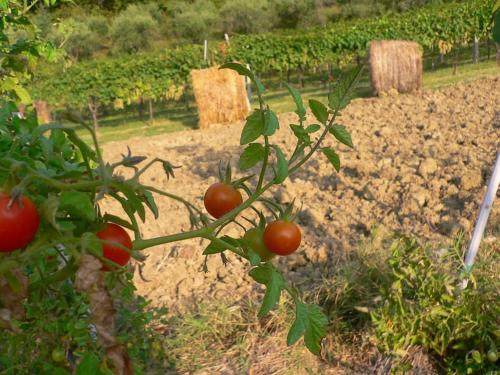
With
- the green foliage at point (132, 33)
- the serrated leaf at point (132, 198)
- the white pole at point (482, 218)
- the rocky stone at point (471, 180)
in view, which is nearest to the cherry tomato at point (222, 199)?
the serrated leaf at point (132, 198)

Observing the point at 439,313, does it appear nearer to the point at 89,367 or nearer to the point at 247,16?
the point at 89,367

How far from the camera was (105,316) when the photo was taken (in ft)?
1.61

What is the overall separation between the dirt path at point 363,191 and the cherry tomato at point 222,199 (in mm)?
2428

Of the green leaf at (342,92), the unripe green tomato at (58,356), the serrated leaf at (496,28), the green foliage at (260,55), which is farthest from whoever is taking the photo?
the green foliage at (260,55)

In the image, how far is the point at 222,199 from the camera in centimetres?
72

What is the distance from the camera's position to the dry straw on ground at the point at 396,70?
10.8m

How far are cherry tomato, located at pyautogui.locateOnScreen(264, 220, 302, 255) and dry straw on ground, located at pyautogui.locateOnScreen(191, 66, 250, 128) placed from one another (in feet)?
33.3

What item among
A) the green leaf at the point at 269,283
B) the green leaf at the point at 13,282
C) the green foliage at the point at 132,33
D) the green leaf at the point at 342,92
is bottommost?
the green leaf at the point at 269,283

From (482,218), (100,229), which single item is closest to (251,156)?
(100,229)

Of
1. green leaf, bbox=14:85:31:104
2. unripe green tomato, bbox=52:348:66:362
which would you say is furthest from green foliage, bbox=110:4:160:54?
unripe green tomato, bbox=52:348:66:362

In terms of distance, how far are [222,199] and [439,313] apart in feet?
5.99

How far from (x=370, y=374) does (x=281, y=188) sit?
86.1 inches

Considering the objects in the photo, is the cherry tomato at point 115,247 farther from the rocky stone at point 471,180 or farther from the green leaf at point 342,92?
the rocky stone at point 471,180

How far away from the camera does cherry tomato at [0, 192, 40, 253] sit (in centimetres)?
42
